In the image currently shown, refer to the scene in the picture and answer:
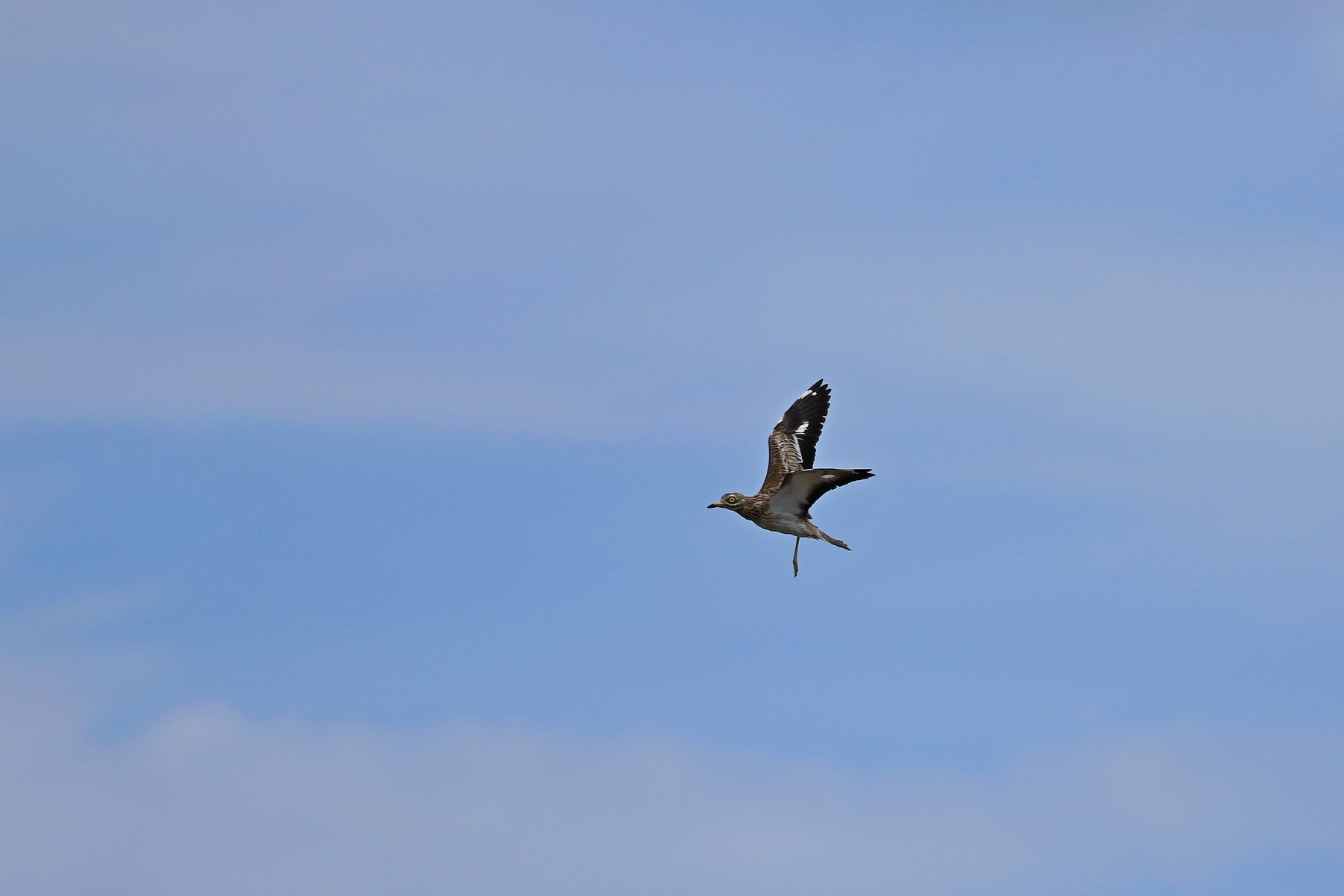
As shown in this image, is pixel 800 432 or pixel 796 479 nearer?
pixel 796 479

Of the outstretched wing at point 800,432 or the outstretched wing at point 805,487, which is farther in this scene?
the outstretched wing at point 800,432

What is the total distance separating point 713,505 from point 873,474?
1076 centimetres

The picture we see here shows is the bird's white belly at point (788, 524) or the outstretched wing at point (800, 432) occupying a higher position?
the outstretched wing at point (800, 432)

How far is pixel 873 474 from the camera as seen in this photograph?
1950 inches

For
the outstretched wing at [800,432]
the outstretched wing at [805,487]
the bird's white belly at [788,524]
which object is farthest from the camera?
the outstretched wing at [800,432]

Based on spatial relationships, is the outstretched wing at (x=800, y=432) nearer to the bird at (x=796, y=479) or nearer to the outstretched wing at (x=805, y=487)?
the bird at (x=796, y=479)

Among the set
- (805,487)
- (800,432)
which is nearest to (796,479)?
(805,487)

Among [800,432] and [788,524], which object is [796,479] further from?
[800,432]

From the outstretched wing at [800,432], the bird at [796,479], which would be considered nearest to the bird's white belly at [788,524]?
the bird at [796,479]

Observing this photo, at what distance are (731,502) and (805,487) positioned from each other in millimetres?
4180

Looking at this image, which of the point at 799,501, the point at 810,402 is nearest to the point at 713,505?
the point at 799,501

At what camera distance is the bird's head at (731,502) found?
5912cm

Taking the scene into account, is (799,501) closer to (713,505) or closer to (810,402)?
(713,505)

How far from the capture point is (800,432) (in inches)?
2571
